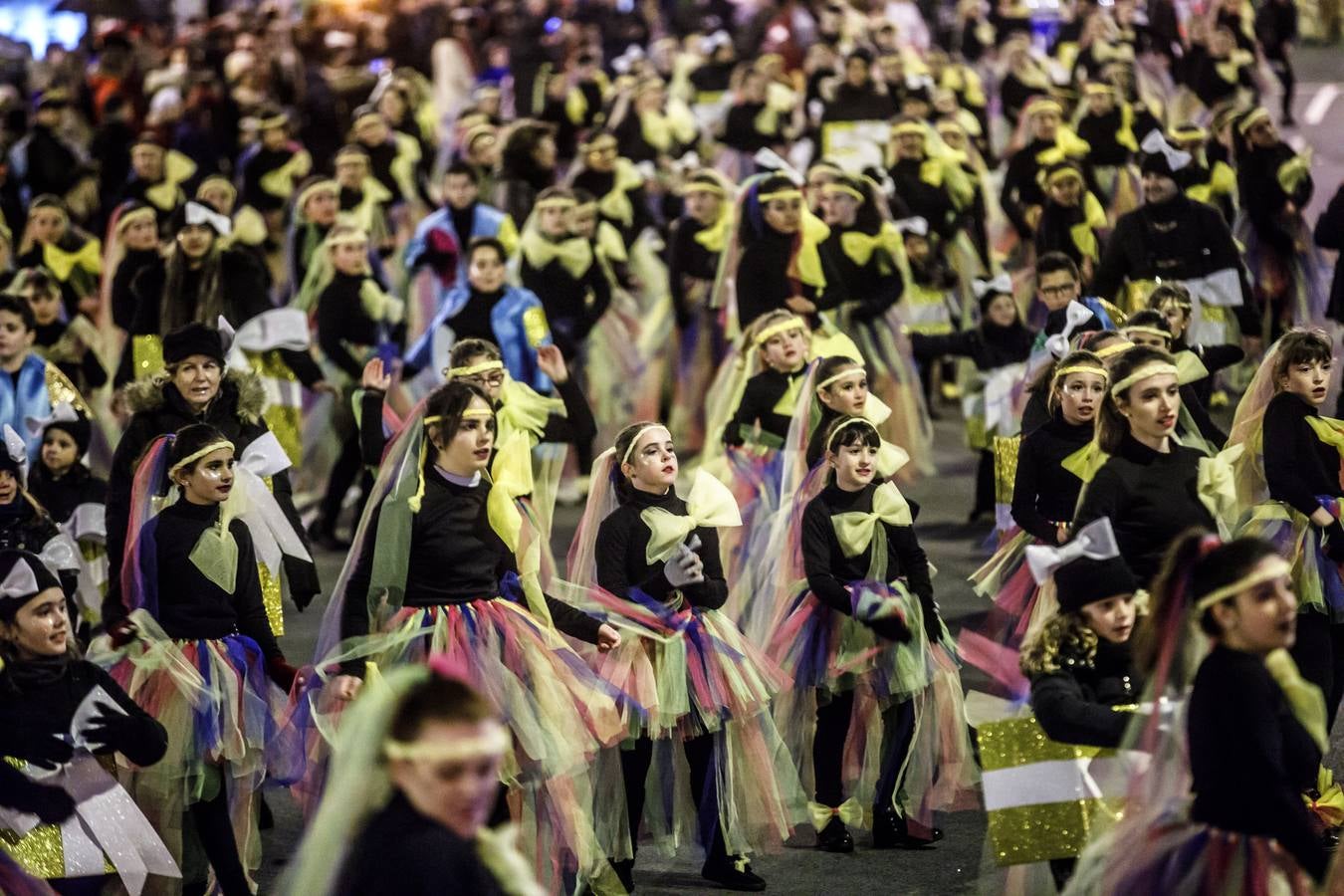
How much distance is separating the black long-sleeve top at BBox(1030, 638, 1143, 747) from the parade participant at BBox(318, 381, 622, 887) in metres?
1.74

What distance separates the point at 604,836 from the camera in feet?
24.8

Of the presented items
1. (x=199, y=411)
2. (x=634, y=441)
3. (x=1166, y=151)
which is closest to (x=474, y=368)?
(x=199, y=411)

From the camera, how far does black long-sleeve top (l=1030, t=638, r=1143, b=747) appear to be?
5.86 meters

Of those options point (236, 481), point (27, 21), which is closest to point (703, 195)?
point (236, 481)

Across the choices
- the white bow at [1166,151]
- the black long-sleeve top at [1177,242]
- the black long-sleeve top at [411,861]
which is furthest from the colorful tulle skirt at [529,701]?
the white bow at [1166,151]

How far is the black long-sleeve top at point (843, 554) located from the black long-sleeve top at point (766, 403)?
1.91m

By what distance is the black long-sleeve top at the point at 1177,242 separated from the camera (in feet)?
39.3

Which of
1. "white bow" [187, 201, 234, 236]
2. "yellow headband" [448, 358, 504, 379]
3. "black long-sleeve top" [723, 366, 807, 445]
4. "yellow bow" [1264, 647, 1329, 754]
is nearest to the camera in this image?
"yellow bow" [1264, 647, 1329, 754]

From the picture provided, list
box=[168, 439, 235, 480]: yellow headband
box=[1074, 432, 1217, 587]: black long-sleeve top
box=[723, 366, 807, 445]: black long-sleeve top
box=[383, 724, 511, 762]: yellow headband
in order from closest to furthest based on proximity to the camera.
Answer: box=[383, 724, 511, 762]: yellow headband, box=[1074, 432, 1217, 587]: black long-sleeve top, box=[168, 439, 235, 480]: yellow headband, box=[723, 366, 807, 445]: black long-sleeve top

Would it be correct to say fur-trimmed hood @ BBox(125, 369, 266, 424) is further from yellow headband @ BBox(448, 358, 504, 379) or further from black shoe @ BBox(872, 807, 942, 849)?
black shoe @ BBox(872, 807, 942, 849)

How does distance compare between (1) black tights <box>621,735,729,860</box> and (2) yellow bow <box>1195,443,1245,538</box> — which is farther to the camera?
(1) black tights <box>621,735,729,860</box>

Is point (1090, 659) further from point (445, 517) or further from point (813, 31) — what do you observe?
point (813, 31)

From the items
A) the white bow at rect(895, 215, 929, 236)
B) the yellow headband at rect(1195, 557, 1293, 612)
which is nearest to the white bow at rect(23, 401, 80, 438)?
the white bow at rect(895, 215, 929, 236)

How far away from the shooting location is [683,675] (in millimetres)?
7500
